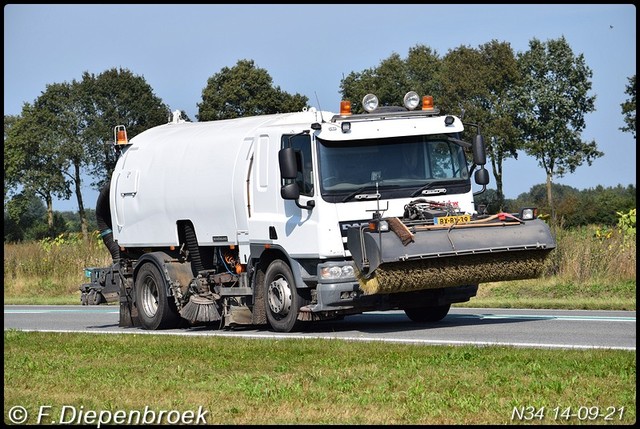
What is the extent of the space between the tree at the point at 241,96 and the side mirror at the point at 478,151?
51.2 meters

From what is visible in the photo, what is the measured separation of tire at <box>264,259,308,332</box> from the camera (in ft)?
55.2

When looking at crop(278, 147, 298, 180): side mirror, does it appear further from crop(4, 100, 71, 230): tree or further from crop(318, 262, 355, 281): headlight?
crop(4, 100, 71, 230): tree

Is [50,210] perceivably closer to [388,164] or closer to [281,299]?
[281,299]

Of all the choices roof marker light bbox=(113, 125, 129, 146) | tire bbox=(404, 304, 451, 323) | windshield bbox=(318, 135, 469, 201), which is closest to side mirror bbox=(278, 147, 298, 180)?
windshield bbox=(318, 135, 469, 201)

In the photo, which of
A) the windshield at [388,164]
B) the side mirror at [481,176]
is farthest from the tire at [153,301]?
the side mirror at [481,176]

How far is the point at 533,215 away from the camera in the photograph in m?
16.6

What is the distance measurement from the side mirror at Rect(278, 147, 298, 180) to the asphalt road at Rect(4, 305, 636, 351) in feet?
6.77

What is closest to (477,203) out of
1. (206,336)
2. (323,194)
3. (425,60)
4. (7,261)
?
(323,194)

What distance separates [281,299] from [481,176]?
10.5 feet

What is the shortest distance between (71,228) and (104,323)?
74643 mm

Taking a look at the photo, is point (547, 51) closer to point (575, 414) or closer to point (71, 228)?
point (71, 228)

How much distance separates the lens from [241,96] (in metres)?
69.4

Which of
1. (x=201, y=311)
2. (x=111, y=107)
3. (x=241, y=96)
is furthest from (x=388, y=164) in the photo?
(x=111, y=107)

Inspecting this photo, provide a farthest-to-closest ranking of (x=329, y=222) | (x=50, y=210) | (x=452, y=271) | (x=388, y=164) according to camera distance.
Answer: (x=50, y=210) → (x=388, y=164) → (x=329, y=222) → (x=452, y=271)
